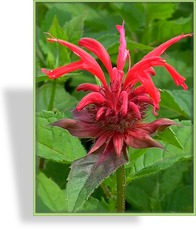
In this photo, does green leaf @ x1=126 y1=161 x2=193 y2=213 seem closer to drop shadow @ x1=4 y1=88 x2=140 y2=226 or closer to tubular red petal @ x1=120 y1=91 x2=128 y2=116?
drop shadow @ x1=4 y1=88 x2=140 y2=226

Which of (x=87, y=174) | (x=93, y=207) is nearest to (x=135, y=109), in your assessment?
(x=87, y=174)

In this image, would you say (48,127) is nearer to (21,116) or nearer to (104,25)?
(21,116)

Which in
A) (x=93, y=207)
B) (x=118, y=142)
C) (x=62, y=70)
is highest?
(x=62, y=70)

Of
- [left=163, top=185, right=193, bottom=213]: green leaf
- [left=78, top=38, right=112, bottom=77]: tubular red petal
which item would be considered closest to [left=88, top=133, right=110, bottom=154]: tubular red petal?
[left=78, top=38, right=112, bottom=77]: tubular red petal

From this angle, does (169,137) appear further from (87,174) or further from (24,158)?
(24,158)

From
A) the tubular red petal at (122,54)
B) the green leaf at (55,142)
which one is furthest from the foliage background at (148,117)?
the tubular red petal at (122,54)

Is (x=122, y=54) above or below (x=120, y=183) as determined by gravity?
above

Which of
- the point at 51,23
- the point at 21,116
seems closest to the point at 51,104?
the point at 21,116

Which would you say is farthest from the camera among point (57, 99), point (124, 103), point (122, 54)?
point (57, 99)
